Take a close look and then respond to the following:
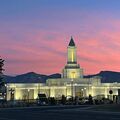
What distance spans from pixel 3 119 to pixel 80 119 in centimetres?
627

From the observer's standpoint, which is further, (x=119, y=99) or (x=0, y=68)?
(x=0, y=68)

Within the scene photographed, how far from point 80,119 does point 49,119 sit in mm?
2499

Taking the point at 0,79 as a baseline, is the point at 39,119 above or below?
below

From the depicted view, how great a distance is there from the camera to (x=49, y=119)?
1612 inches

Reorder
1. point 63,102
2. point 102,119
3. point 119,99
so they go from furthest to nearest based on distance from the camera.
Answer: point 63,102 → point 119,99 → point 102,119

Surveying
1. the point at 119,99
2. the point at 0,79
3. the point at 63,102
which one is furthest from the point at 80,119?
the point at 0,79

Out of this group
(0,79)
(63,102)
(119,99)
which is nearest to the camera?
(119,99)

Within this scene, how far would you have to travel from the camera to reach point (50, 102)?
106 m

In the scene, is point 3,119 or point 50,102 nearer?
point 3,119

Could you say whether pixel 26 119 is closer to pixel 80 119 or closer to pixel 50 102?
pixel 80 119

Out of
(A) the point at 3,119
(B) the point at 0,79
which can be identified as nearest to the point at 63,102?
(B) the point at 0,79

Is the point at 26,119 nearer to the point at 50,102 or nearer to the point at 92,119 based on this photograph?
the point at 92,119

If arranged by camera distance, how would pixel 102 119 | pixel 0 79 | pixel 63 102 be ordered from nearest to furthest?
pixel 102 119, pixel 63 102, pixel 0 79

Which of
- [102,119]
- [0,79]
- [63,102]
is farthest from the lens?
[0,79]
